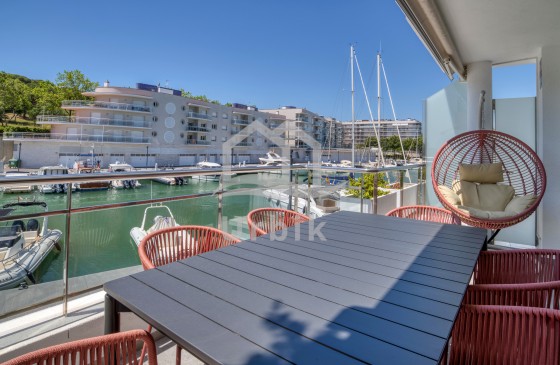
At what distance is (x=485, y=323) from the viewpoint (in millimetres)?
1120

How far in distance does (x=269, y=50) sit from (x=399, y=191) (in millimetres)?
45426

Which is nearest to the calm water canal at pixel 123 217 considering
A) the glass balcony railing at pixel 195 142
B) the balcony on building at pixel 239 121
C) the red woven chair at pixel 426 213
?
the red woven chair at pixel 426 213

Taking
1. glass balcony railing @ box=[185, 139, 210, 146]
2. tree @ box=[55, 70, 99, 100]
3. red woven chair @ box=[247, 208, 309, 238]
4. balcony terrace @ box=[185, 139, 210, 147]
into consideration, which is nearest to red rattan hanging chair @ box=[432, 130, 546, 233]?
red woven chair @ box=[247, 208, 309, 238]

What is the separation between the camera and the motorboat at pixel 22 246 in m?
1.95

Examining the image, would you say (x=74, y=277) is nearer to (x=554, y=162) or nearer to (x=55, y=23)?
(x=554, y=162)

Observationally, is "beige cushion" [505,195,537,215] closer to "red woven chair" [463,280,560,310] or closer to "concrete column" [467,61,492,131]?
"concrete column" [467,61,492,131]

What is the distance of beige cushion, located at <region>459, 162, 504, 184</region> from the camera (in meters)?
3.52

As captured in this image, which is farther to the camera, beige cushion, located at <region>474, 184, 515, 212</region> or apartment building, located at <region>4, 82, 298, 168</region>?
apartment building, located at <region>4, 82, 298, 168</region>

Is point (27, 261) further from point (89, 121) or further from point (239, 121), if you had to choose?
point (239, 121)

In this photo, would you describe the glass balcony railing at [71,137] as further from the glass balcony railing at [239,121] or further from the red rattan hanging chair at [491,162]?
the red rattan hanging chair at [491,162]

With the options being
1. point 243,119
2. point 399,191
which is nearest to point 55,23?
point 243,119

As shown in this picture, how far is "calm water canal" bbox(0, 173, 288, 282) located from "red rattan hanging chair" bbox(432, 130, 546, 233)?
207 centimetres

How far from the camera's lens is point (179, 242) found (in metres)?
1.90

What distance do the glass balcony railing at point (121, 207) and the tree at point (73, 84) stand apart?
4337cm
